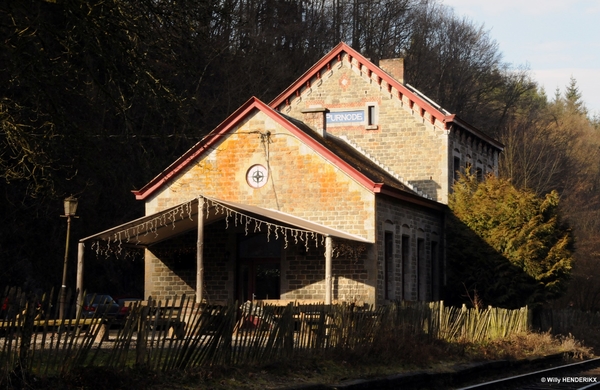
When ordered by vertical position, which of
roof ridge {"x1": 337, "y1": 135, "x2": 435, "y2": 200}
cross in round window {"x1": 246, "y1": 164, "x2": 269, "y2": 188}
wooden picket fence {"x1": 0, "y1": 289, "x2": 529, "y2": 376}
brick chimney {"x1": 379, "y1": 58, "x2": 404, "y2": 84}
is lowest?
wooden picket fence {"x1": 0, "y1": 289, "x2": 529, "y2": 376}

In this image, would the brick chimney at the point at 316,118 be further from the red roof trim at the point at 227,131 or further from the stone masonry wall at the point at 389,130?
the stone masonry wall at the point at 389,130

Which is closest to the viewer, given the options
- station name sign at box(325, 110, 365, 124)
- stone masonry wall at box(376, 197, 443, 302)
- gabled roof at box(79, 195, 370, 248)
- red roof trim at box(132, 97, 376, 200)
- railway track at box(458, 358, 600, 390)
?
railway track at box(458, 358, 600, 390)

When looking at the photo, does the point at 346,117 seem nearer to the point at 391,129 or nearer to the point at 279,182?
the point at 391,129

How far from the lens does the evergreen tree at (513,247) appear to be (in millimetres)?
29516

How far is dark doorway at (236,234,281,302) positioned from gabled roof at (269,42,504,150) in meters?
8.15

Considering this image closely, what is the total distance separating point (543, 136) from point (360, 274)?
37.8m

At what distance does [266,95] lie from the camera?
4647cm

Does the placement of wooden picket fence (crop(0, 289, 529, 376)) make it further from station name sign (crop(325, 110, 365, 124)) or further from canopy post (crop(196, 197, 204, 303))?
station name sign (crop(325, 110, 365, 124))

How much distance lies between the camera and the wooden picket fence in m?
11.0

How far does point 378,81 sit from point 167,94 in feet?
63.5

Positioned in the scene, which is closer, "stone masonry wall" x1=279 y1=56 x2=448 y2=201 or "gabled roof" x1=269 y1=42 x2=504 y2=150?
"gabled roof" x1=269 y1=42 x2=504 y2=150

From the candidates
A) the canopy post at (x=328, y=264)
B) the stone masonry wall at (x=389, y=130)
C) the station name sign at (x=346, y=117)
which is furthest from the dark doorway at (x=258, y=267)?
the station name sign at (x=346, y=117)

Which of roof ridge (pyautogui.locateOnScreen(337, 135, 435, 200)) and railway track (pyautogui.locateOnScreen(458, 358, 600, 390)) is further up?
roof ridge (pyautogui.locateOnScreen(337, 135, 435, 200))

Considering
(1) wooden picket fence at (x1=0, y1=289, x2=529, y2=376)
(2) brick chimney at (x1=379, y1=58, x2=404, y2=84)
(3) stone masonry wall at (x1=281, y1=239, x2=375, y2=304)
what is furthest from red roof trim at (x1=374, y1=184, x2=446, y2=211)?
(2) brick chimney at (x1=379, y1=58, x2=404, y2=84)
